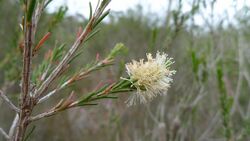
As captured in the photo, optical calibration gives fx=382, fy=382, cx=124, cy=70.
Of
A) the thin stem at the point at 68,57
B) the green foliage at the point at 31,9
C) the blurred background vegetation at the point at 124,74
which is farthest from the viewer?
the blurred background vegetation at the point at 124,74

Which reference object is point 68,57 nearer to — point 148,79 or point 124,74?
point 148,79

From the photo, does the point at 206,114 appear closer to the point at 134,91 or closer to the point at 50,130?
the point at 50,130

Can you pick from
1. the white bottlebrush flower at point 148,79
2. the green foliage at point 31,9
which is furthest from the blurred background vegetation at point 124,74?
the green foliage at point 31,9

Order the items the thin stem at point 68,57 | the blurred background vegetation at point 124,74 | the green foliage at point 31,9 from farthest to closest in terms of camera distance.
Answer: the blurred background vegetation at point 124,74, the thin stem at point 68,57, the green foliage at point 31,9

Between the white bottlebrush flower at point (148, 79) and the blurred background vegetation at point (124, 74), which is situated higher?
the blurred background vegetation at point (124, 74)

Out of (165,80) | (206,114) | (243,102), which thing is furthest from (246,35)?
(165,80)

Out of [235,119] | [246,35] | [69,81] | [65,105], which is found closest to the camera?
[65,105]

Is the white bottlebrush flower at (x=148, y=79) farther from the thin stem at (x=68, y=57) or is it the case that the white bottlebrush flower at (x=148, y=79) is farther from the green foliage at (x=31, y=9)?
the green foliage at (x=31, y=9)

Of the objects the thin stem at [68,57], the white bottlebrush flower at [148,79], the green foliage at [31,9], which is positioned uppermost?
the green foliage at [31,9]

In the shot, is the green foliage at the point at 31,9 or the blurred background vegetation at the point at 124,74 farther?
the blurred background vegetation at the point at 124,74
